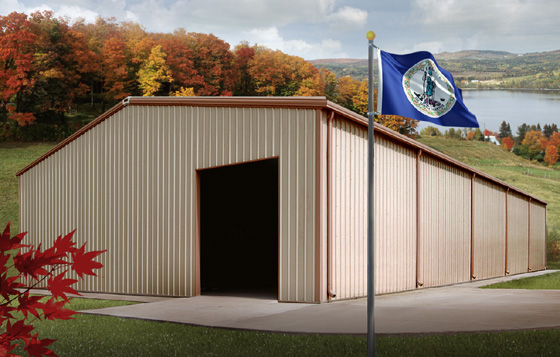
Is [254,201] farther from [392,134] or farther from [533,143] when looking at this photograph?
[533,143]

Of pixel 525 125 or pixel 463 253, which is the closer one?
pixel 463 253

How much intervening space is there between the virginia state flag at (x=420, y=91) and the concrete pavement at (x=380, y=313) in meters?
3.34

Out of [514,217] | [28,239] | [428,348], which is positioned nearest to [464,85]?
[514,217]

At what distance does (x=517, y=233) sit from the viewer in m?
30.0

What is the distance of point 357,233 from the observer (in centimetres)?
1533

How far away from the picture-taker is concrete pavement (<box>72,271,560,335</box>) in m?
10.5

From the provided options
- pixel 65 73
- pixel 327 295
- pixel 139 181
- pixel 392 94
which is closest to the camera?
pixel 392 94

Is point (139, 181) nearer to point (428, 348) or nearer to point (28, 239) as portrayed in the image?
point (28, 239)

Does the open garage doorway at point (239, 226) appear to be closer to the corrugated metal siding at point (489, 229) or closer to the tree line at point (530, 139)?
the corrugated metal siding at point (489, 229)

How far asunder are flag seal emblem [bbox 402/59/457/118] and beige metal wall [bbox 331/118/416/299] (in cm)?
591

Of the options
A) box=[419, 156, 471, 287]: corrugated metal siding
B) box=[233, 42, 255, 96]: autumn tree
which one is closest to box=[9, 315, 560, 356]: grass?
box=[419, 156, 471, 287]: corrugated metal siding

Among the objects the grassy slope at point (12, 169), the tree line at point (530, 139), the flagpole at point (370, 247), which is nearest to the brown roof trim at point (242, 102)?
the flagpole at point (370, 247)

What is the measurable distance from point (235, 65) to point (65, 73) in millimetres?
25269

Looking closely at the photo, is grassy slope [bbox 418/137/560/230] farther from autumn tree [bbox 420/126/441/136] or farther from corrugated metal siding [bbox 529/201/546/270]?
corrugated metal siding [bbox 529/201/546/270]
